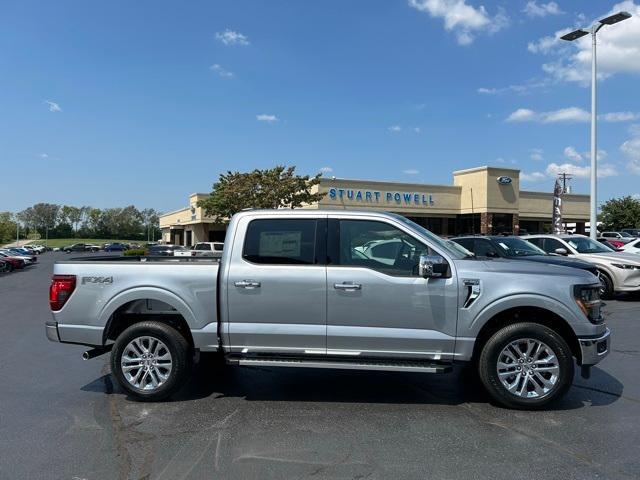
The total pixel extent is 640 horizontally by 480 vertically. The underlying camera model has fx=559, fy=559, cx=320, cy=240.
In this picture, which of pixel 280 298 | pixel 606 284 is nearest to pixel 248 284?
pixel 280 298

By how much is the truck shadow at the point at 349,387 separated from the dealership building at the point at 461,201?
109 ft

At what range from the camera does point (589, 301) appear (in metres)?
5.53

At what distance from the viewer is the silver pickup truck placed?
5.42 meters

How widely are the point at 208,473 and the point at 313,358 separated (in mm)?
1758

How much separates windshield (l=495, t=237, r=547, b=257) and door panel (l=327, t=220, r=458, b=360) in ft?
24.2

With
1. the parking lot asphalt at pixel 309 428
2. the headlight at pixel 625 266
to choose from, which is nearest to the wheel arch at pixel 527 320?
the parking lot asphalt at pixel 309 428

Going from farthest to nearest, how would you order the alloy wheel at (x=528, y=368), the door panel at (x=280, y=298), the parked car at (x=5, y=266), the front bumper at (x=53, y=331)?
1. the parked car at (x=5, y=266)
2. the front bumper at (x=53, y=331)
3. the door panel at (x=280, y=298)
4. the alloy wheel at (x=528, y=368)

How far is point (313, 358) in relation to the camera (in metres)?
5.57

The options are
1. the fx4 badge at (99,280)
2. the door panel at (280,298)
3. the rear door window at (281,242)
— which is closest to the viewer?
the door panel at (280,298)

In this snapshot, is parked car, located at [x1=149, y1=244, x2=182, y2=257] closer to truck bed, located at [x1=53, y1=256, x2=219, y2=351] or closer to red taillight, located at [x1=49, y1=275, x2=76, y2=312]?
truck bed, located at [x1=53, y1=256, x2=219, y2=351]

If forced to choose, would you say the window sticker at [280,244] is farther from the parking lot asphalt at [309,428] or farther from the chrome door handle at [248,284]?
the parking lot asphalt at [309,428]

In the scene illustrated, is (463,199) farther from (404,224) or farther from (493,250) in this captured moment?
(404,224)

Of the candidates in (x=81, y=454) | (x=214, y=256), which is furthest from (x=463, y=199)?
(x=81, y=454)

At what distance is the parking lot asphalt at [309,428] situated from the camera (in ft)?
13.7
